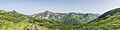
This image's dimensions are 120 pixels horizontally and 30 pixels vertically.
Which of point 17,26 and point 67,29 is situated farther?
point 67,29

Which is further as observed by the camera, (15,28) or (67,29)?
(67,29)

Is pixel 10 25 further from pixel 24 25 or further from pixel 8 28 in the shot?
pixel 24 25

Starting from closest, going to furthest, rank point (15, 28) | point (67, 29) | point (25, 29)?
point (15, 28) < point (25, 29) < point (67, 29)

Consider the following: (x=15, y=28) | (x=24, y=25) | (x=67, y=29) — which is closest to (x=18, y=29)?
(x=15, y=28)

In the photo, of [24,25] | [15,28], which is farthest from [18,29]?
[24,25]

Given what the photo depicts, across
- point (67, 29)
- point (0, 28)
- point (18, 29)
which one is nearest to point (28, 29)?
point (18, 29)

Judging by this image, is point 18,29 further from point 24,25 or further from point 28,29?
point 24,25

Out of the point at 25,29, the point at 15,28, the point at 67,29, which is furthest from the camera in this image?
the point at 67,29
